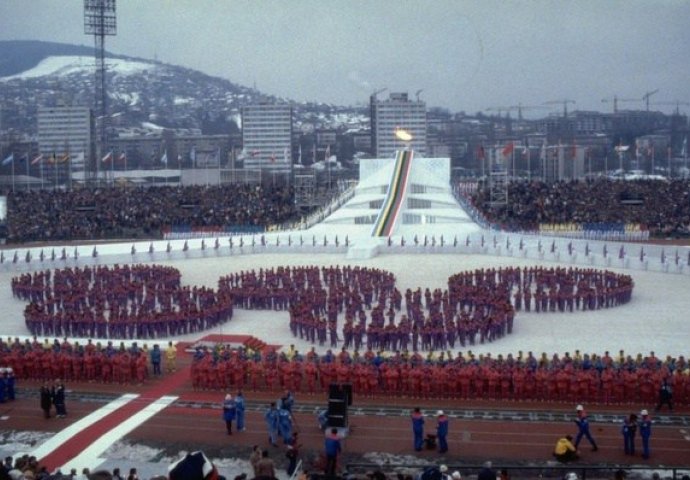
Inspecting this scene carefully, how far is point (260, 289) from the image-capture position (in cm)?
2941

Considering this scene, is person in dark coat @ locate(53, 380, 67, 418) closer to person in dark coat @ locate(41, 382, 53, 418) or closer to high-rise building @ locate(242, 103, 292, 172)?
person in dark coat @ locate(41, 382, 53, 418)

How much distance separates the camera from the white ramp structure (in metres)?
47.8

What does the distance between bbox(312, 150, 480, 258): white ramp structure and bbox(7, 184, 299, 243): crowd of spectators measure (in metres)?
5.80

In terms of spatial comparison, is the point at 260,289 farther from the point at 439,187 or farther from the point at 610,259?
the point at 439,187

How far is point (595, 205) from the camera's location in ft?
185

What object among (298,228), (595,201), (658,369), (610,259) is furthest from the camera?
(595,201)

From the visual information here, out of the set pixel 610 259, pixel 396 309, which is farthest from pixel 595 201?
pixel 396 309

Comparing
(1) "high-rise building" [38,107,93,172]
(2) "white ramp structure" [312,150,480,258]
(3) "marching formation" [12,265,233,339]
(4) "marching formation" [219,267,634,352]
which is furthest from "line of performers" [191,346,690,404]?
(1) "high-rise building" [38,107,93,172]

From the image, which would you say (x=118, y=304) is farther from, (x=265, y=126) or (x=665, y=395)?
(x=265, y=126)

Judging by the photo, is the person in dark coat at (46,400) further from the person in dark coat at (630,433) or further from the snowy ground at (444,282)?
the person in dark coat at (630,433)

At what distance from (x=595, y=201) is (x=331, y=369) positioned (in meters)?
43.6

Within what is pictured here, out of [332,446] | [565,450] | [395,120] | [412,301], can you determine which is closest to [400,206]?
[412,301]

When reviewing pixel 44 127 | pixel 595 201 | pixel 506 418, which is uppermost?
pixel 44 127

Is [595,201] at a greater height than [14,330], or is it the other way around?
[595,201]
